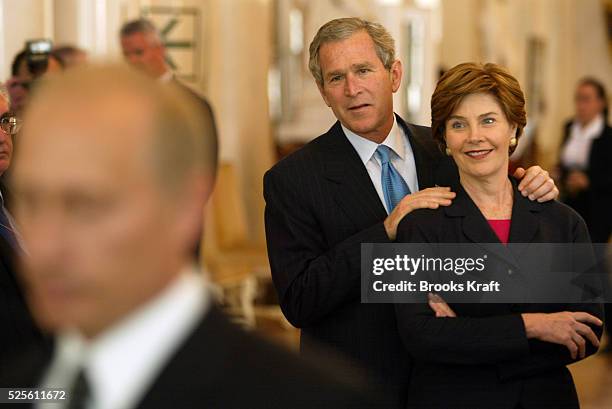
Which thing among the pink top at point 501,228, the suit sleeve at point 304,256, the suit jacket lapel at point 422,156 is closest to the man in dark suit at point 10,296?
the suit sleeve at point 304,256

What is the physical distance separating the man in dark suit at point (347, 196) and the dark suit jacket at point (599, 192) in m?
6.73

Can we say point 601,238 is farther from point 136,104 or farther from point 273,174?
point 136,104

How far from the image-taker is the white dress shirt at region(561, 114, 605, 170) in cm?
1018

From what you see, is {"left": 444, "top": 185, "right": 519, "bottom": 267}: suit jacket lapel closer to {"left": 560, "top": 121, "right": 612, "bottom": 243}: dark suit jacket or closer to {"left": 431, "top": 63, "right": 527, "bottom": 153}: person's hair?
{"left": 431, "top": 63, "right": 527, "bottom": 153}: person's hair

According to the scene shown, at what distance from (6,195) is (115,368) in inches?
88.7

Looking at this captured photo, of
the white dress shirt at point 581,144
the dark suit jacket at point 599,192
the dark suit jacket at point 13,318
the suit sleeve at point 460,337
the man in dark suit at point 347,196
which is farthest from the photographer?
the white dress shirt at point 581,144

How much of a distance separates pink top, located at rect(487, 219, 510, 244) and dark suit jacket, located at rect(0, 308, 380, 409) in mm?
1803

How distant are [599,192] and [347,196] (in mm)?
6987

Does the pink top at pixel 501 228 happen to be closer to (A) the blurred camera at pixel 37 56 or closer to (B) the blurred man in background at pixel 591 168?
(A) the blurred camera at pixel 37 56

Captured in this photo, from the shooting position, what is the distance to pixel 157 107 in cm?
134

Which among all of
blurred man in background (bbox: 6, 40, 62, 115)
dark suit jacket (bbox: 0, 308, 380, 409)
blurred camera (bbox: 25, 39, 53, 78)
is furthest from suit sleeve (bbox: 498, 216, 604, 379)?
blurred camera (bbox: 25, 39, 53, 78)

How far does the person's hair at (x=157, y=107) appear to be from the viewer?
52.1 inches

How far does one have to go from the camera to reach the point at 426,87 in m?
12.3

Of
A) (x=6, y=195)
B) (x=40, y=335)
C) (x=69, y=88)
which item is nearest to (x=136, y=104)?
(x=69, y=88)
